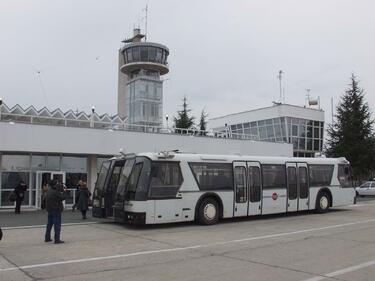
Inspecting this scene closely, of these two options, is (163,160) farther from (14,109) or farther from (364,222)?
(14,109)

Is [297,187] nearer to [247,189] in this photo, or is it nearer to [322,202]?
[322,202]

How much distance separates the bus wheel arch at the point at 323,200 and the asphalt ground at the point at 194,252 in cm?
467

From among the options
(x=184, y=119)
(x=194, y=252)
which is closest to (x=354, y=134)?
(x=184, y=119)

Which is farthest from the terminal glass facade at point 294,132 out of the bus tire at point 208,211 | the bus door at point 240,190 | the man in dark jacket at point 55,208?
the man in dark jacket at point 55,208

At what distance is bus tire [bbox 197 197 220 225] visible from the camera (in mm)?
17734

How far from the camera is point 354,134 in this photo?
47.9 meters

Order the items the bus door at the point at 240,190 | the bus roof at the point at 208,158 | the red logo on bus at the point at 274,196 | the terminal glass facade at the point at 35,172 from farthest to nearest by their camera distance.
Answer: the terminal glass facade at the point at 35,172, the red logo on bus at the point at 274,196, the bus door at the point at 240,190, the bus roof at the point at 208,158

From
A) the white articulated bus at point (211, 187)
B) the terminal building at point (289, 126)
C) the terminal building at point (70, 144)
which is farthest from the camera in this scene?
the terminal building at point (289, 126)

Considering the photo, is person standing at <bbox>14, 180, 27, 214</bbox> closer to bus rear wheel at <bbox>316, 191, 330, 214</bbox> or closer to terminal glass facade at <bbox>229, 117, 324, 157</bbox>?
bus rear wheel at <bbox>316, 191, 330, 214</bbox>

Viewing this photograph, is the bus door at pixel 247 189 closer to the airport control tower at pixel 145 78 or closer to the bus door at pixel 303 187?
the bus door at pixel 303 187

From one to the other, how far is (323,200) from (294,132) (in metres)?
29.3

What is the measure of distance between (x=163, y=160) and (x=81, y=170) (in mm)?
A: 11745

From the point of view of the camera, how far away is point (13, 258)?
1068 cm

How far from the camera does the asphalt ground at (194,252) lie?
8914 mm
